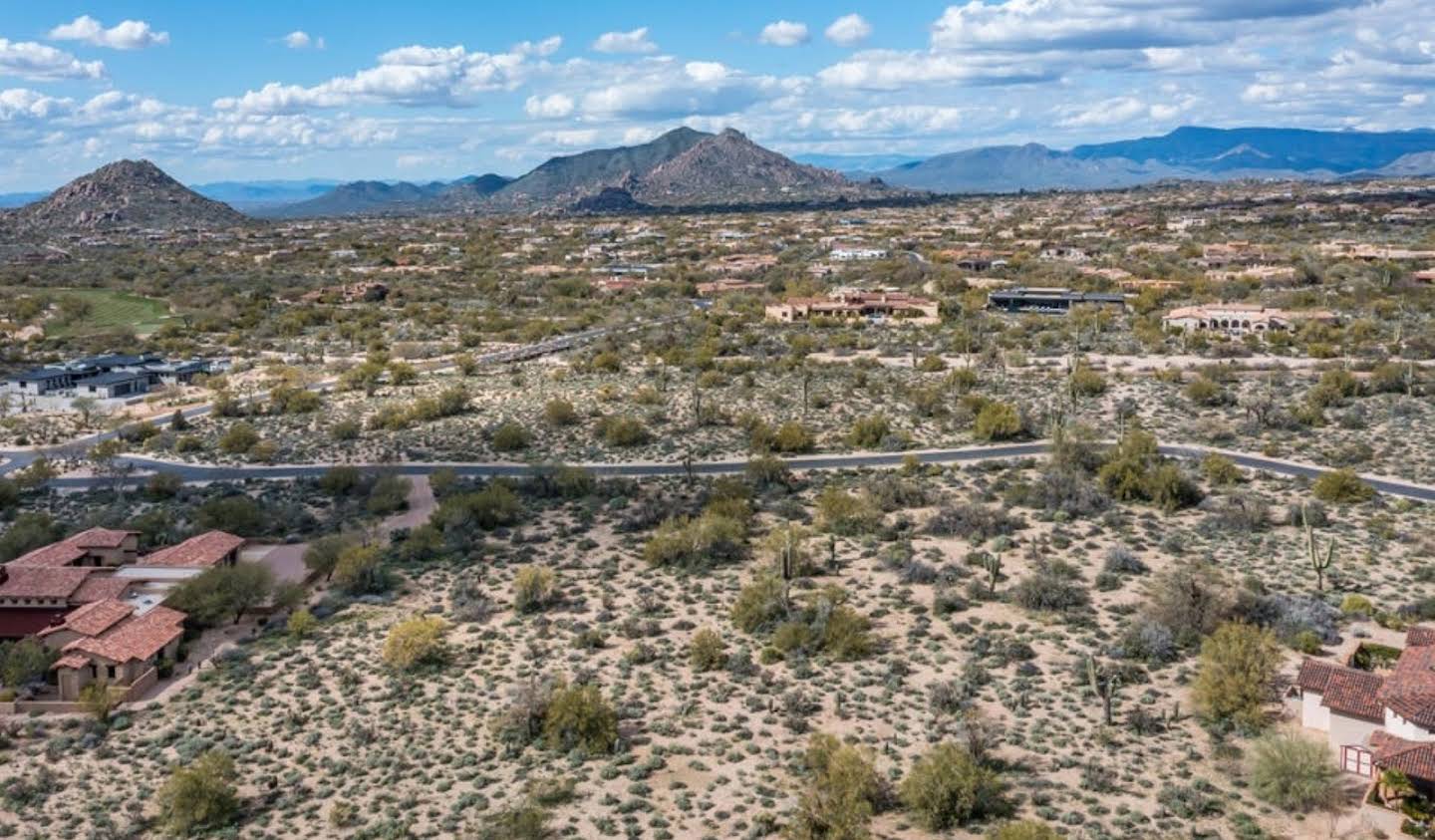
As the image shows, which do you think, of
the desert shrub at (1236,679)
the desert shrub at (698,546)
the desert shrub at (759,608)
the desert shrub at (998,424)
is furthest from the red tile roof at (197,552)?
the desert shrub at (998,424)

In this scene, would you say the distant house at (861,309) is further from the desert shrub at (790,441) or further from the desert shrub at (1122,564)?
the desert shrub at (1122,564)

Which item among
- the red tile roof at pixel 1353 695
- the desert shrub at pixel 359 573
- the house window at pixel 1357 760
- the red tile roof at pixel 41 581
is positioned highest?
the red tile roof at pixel 41 581

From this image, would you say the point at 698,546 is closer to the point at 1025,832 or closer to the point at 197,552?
the point at 197,552

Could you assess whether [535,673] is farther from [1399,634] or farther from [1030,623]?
[1399,634]

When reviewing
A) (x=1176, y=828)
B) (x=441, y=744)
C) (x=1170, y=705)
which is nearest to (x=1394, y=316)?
(x=1170, y=705)

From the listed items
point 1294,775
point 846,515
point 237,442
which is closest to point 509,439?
point 237,442

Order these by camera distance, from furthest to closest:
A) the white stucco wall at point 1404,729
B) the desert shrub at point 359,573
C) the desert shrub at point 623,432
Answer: the desert shrub at point 623,432
the desert shrub at point 359,573
the white stucco wall at point 1404,729
